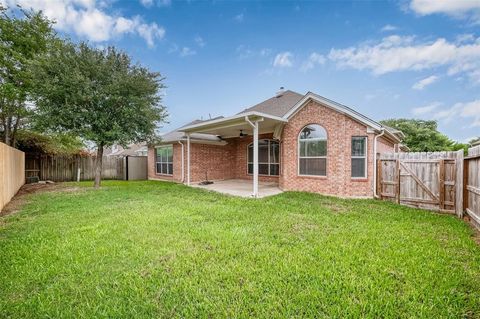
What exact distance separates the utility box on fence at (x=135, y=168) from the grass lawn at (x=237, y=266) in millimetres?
11837

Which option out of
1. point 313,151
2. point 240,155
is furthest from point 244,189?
point 240,155

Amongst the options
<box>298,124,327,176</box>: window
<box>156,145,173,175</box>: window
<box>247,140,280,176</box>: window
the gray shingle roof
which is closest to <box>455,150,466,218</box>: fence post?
<box>298,124,327,176</box>: window

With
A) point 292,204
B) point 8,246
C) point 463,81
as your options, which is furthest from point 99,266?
point 463,81

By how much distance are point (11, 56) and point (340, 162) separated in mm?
17399

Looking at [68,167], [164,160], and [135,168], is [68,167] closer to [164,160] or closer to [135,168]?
[135,168]

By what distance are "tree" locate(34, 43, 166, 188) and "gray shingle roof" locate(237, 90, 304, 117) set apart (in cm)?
619

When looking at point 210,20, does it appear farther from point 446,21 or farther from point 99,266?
point 99,266

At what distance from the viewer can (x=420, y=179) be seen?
7363 millimetres

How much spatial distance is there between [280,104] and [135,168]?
498 inches

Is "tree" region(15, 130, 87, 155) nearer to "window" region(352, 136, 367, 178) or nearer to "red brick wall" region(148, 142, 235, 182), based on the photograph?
"red brick wall" region(148, 142, 235, 182)

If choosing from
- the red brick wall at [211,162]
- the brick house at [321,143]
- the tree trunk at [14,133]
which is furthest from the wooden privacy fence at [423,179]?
the tree trunk at [14,133]

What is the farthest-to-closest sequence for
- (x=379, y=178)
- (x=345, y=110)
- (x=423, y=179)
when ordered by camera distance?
(x=345, y=110), (x=379, y=178), (x=423, y=179)

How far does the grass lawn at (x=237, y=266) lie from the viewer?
2371 mm

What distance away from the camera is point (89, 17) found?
9664 mm
